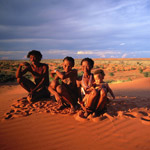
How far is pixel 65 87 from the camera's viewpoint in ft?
14.6

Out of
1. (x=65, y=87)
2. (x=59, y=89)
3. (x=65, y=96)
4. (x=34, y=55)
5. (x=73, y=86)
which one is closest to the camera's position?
(x=59, y=89)

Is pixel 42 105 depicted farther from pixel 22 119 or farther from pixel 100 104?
pixel 100 104

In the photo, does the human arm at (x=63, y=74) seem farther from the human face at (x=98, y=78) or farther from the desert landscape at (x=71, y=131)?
the desert landscape at (x=71, y=131)

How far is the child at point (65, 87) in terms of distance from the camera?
14.1ft

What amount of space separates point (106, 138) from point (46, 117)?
181cm

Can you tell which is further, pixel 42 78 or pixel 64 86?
pixel 42 78

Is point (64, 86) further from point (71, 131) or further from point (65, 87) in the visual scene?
point (71, 131)

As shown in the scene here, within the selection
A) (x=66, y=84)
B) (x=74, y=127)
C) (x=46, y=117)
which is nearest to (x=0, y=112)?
(x=46, y=117)

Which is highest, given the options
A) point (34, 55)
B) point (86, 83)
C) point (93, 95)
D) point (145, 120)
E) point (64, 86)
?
point (34, 55)

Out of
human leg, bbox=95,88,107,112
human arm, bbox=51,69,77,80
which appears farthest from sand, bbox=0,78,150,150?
human arm, bbox=51,69,77,80

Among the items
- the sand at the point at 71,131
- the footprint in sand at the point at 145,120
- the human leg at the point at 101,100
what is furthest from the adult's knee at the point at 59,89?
the footprint in sand at the point at 145,120

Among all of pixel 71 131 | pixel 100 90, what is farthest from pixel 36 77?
pixel 71 131

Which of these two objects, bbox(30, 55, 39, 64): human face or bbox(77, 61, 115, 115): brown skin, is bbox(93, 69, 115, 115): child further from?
bbox(30, 55, 39, 64): human face

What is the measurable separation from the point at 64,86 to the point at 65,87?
0.07m
